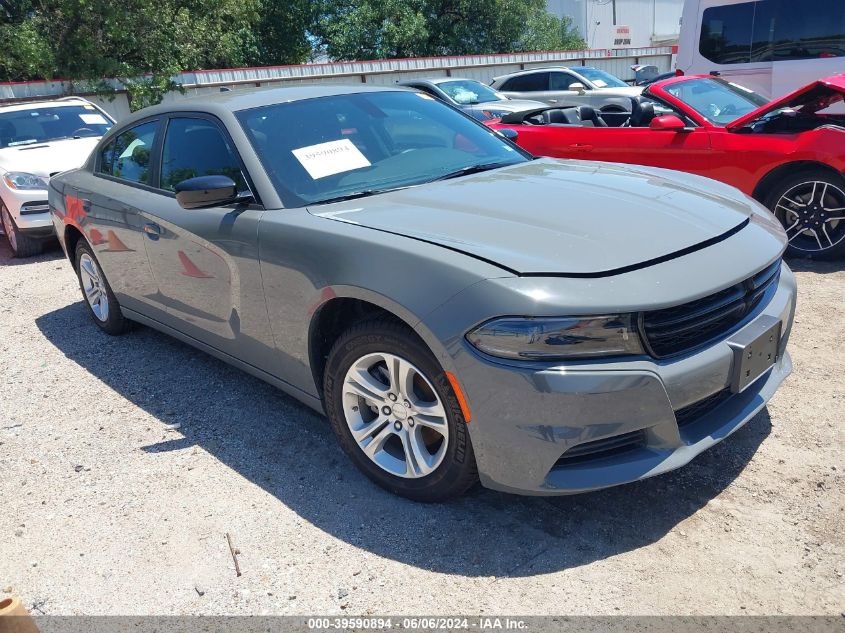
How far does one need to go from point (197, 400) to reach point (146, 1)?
16874 mm

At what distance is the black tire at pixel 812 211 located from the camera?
5406 mm

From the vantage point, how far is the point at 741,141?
5.83 metres

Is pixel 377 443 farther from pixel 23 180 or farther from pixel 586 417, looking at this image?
pixel 23 180

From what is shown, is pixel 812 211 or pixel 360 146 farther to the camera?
pixel 812 211

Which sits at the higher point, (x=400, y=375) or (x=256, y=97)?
(x=256, y=97)

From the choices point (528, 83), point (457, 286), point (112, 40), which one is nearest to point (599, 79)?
point (528, 83)

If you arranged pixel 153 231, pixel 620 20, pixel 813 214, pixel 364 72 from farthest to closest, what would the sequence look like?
pixel 620 20 → pixel 364 72 → pixel 813 214 → pixel 153 231

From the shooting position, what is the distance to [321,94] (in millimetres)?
3900

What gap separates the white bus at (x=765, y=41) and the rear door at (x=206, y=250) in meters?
8.19

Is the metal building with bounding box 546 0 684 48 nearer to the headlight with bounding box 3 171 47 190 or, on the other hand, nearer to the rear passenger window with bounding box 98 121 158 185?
the headlight with bounding box 3 171 47 190

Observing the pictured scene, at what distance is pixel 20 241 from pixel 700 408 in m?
7.50

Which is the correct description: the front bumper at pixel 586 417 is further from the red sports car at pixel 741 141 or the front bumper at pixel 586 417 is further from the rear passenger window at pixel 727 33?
the rear passenger window at pixel 727 33

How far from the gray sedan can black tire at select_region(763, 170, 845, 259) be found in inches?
92.1

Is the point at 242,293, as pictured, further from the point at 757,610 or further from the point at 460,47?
the point at 460,47
